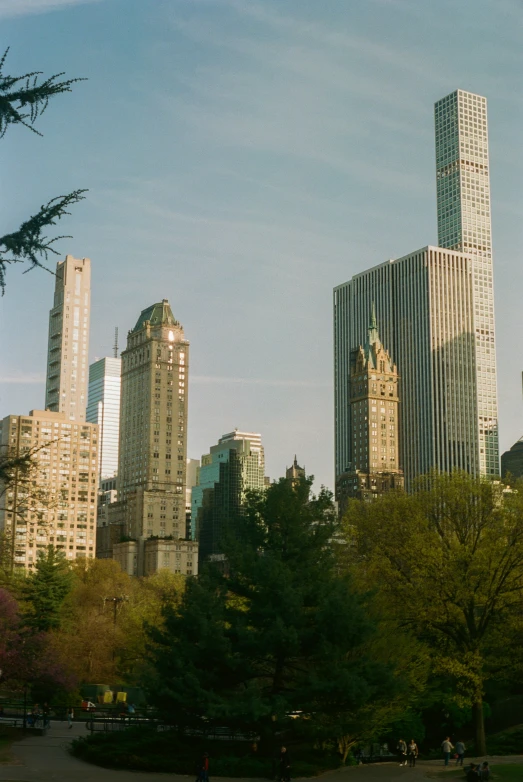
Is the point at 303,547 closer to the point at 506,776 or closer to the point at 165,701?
the point at 165,701

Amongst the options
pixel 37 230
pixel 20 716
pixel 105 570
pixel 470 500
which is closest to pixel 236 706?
pixel 470 500

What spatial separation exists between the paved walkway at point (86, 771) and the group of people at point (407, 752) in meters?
0.51

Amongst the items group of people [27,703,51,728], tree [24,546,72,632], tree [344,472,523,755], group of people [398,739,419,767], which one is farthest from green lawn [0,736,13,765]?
tree [24,546,72,632]

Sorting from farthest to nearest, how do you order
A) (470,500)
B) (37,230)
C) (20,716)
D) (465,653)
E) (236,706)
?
(20,716)
(470,500)
(465,653)
(236,706)
(37,230)

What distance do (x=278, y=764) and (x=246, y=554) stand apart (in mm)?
9199

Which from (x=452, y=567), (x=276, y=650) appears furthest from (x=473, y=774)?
(x=452, y=567)

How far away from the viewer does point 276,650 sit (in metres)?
44.6

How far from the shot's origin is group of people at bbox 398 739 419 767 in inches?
1946

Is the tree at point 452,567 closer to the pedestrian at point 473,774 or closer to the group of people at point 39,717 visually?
the pedestrian at point 473,774

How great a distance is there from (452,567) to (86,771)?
20.9 metres

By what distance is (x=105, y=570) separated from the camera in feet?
452

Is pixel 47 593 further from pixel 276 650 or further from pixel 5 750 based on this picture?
pixel 276 650

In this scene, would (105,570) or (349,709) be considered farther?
(105,570)

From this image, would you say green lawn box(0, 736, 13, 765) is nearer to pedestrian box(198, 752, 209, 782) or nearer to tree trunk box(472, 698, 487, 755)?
pedestrian box(198, 752, 209, 782)
